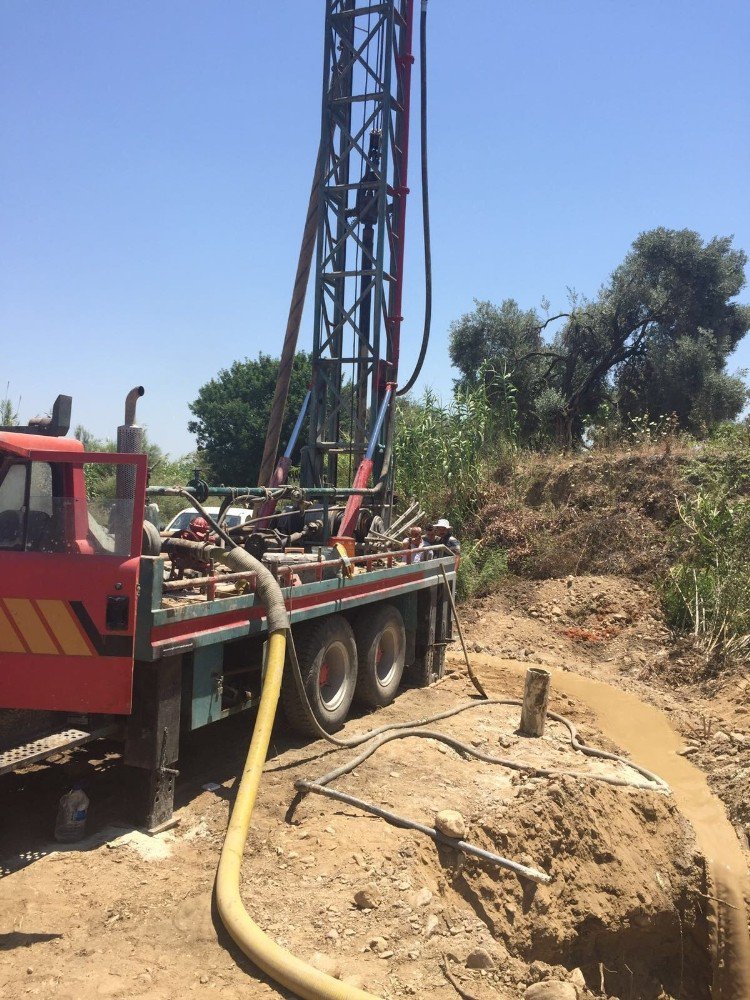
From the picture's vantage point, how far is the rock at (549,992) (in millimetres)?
3895

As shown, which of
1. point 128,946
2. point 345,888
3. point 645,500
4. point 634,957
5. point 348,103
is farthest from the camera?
point 645,500

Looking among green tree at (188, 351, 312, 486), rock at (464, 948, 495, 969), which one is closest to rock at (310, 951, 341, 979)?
rock at (464, 948, 495, 969)

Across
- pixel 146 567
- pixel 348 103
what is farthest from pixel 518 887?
pixel 348 103

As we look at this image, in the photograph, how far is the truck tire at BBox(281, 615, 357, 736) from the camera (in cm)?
585

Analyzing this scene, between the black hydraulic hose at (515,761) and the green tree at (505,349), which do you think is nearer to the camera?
the black hydraulic hose at (515,761)

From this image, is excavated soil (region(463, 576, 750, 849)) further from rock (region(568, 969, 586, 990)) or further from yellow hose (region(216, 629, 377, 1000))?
yellow hose (region(216, 629, 377, 1000))

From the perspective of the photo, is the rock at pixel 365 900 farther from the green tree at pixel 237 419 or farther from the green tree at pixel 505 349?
the green tree at pixel 237 419

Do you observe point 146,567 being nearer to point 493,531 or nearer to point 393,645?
point 393,645

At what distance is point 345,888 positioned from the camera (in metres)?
4.08

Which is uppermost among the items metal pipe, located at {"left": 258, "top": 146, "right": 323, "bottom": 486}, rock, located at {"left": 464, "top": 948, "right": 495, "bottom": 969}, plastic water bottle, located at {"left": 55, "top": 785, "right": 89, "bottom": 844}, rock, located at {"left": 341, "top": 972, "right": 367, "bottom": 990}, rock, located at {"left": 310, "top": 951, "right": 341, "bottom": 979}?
metal pipe, located at {"left": 258, "top": 146, "right": 323, "bottom": 486}

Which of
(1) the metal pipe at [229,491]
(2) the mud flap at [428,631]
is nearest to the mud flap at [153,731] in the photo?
(1) the metal pipe at [229,491]

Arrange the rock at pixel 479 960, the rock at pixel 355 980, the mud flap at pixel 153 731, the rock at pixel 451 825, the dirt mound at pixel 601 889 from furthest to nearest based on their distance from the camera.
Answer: the dirt mound at pixel 601 889 < the rock at pixel 451 825 < the mud flap at pixel 153 731 < the rock at pixel 479 960 < the rock at pixel 355 980

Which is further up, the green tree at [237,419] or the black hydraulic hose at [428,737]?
the green tree at [237,419]

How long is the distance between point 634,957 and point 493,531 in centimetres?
955
